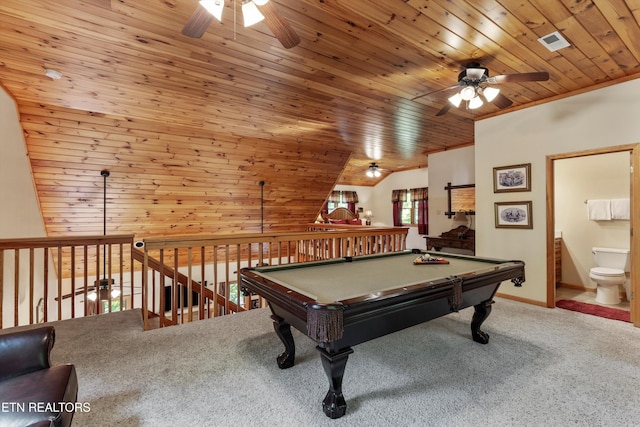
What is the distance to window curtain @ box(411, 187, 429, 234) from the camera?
25.6 ft

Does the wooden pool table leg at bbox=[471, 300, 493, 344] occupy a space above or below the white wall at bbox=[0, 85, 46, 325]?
below


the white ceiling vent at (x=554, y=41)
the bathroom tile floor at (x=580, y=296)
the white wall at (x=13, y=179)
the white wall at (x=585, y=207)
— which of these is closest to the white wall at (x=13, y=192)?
the white wall at (x=13, y=179)

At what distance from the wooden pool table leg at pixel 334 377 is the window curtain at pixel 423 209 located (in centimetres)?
659

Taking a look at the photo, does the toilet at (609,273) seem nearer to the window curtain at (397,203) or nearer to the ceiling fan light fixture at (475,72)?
the ceiling fan light fixture at (475,72)

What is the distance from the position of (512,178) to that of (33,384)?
487 cm

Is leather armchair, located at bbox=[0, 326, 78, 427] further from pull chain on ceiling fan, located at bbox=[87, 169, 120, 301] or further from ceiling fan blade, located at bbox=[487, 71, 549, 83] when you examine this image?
ceiling fan blade, located at bbox=[487, 71, 549, 83]

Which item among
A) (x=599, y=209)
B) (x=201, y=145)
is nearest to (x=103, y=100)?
(x=201, y=145)

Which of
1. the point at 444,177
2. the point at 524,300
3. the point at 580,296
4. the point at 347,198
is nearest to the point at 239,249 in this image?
the point at 524,300

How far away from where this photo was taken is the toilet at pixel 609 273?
3795mm

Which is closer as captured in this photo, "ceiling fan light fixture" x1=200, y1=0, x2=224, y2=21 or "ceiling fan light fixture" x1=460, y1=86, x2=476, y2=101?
"ceiling fan light fixture" x1=200, y1=0, x2=224, y2=21

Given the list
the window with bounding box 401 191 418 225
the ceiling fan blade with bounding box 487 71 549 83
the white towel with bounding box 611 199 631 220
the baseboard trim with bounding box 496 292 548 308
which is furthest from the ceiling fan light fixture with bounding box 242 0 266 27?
the window with bounding box 401 191 418 225

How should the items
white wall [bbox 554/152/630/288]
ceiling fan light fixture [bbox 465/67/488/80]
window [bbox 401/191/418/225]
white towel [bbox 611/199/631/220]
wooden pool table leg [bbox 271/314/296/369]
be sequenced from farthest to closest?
window [bbox 401/191/418/225] < white wall [bbox 554/152/630/288] < white towel [bbox 611/199/631/220] < ceiling fan light fixture [bbox 465/67/488/80] < wooden pool table leg [bbox 271/314/296/369]

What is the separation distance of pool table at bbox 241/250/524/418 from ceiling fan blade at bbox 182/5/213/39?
1.57 meters

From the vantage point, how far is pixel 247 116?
158 inches
